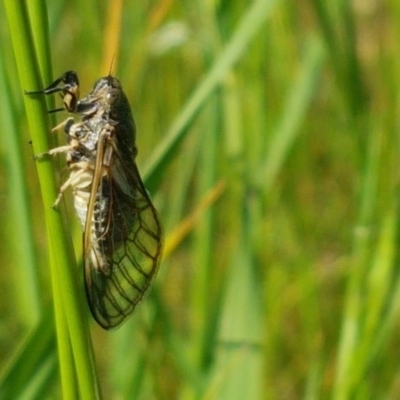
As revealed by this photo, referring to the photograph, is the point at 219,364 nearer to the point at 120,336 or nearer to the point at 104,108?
the point at 120,336

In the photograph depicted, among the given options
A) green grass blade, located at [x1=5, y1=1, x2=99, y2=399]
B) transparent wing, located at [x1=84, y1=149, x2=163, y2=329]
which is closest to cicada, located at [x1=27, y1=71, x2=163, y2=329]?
transparent wing, located at [x1=84, y1=149, x2=163, y2=329]

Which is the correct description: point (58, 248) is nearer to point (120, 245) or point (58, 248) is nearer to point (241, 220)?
point (120, 245)

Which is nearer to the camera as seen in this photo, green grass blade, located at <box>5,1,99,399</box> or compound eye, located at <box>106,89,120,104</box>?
green grass blade, located at <box>5,1,99,399</box>

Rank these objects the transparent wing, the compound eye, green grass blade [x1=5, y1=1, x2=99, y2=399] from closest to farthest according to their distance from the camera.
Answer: green grass blade [x1=5, y1=1, x2=99, y2=399], the transparent wing, the compound eye

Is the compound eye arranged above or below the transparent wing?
above

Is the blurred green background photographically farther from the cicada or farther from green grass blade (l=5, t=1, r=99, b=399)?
green grass blade (l=5, t=1, r=99, b=399)

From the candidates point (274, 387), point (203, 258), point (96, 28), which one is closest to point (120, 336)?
point (203, 258)

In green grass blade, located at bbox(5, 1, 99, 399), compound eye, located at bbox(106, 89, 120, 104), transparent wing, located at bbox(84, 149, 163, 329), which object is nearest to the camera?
green grass blade, located at bbox(5, 1, 99, 399)

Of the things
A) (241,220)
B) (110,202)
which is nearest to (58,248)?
(110,202)
